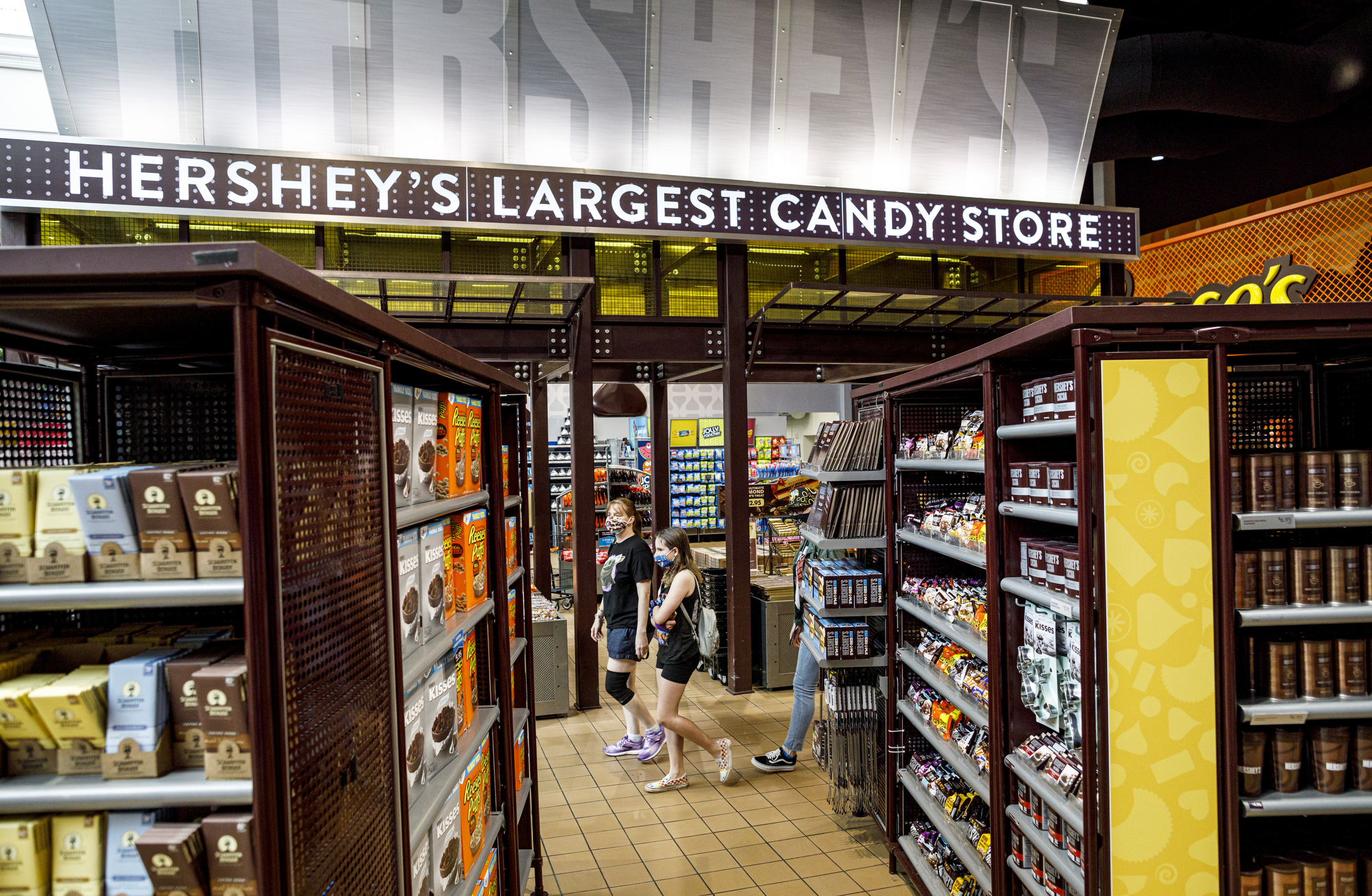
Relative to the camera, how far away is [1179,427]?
2268 millimetres

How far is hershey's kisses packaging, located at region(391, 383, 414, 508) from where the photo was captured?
210cm

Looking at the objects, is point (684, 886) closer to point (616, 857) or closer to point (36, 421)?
point (616, 857)

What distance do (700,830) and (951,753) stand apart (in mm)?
1776

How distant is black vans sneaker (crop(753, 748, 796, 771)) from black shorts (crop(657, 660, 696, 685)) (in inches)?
35.1

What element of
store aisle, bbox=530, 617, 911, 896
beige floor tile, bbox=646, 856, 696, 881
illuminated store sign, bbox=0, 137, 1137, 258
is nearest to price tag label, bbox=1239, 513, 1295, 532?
store aisle, bbox=530, 617, 911, 896

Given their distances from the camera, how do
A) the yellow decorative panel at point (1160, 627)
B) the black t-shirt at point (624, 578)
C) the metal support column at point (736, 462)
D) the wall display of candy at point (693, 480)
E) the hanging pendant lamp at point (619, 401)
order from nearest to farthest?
1. the yellow decorative panel at point (1160, 627)
2. the black t-shirt at point (624, 578)
3. the metal support column at point (736, 462)
4. the hanging pendant lamp at point (619, 401)
5. the wall display of candy at point (693, 480)

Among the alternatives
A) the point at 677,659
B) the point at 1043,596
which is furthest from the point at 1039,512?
the point at 677,659

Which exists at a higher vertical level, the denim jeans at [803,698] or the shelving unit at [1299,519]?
the shelving unit at [1299,519]

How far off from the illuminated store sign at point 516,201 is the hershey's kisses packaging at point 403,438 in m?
4.23

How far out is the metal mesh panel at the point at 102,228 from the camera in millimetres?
5805

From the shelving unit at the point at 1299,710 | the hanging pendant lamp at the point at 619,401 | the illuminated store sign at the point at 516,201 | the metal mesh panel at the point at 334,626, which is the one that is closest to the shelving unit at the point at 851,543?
the shelving unit at the point at 1299,710

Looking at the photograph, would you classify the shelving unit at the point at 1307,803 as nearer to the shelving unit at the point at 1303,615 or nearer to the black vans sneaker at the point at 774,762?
the shelving unit at the point at 1303,615

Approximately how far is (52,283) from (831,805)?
4.82 metres

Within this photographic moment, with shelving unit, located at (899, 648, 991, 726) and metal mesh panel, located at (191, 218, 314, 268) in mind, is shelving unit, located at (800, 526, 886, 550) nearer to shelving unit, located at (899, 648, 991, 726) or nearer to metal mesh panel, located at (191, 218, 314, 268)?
shelving unit, located at (899, 648, 991, 726)
